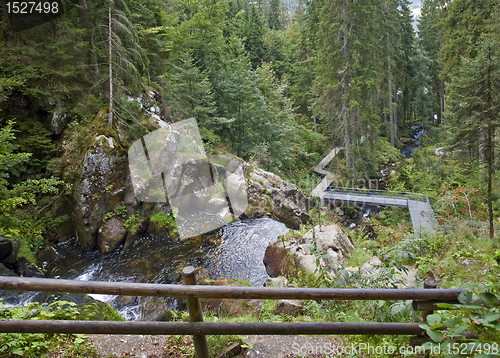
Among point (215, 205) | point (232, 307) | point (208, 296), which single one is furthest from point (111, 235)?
point (208, 296)

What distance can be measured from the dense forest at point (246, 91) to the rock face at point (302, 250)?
300cm

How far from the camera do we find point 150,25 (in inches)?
606

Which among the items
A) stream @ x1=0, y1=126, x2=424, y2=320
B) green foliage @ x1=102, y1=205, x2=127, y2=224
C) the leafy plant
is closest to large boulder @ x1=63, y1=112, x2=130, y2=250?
green foliage @ x1=102, y1=205, x2=127, y2=224

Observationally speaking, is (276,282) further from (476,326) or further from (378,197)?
(378,197)

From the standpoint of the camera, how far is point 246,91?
1530 cm

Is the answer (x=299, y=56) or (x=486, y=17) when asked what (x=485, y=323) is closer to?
(x=486, y=17)

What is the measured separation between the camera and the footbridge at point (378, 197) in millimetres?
12141

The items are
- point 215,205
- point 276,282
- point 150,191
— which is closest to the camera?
point 276,282

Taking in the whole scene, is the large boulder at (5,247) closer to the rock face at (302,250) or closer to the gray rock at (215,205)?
the gray rock at (215,205)

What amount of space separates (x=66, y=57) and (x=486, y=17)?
82.2ft

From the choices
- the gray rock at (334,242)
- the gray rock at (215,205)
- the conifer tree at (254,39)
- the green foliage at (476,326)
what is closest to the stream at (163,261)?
the gray rock at (215,205)

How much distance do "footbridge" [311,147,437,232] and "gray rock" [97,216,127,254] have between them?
36.1ft

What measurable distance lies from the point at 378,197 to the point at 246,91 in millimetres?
9978

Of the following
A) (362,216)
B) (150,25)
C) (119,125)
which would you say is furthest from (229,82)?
(362,216)
